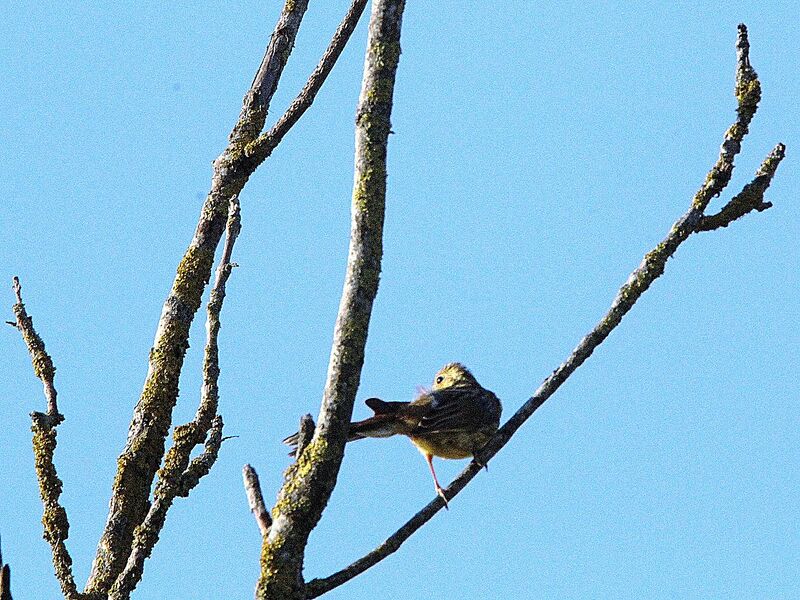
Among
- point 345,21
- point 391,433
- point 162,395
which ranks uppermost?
point 345,21

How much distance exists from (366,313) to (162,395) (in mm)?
1557

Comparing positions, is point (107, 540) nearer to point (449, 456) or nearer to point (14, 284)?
point (14, 284)

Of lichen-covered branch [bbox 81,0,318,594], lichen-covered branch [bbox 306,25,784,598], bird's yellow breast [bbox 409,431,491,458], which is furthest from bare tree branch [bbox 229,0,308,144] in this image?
bird's yellow breast [bbox 409,431,491,458]

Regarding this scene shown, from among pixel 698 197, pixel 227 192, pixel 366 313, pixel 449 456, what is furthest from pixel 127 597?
pixel 449 456

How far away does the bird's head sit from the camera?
879 centimetres

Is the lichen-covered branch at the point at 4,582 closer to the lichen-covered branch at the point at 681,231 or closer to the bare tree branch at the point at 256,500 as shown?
the bare tree branch at the point at 256,500

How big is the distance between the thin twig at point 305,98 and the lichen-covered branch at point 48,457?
1.27 meters

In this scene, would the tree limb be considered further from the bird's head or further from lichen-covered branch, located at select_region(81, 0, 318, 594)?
the bird's head

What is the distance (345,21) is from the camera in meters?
5.47

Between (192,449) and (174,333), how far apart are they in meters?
0.54

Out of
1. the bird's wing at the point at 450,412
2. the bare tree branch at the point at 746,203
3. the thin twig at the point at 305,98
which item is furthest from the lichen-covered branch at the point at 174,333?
the bird's wing at the point at 450,412

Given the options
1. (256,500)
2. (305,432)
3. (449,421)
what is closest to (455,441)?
(449,421)

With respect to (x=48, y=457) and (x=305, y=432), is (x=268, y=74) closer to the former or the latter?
(x=48, y=457)

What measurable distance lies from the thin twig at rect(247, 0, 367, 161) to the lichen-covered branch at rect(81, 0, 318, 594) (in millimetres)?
119
